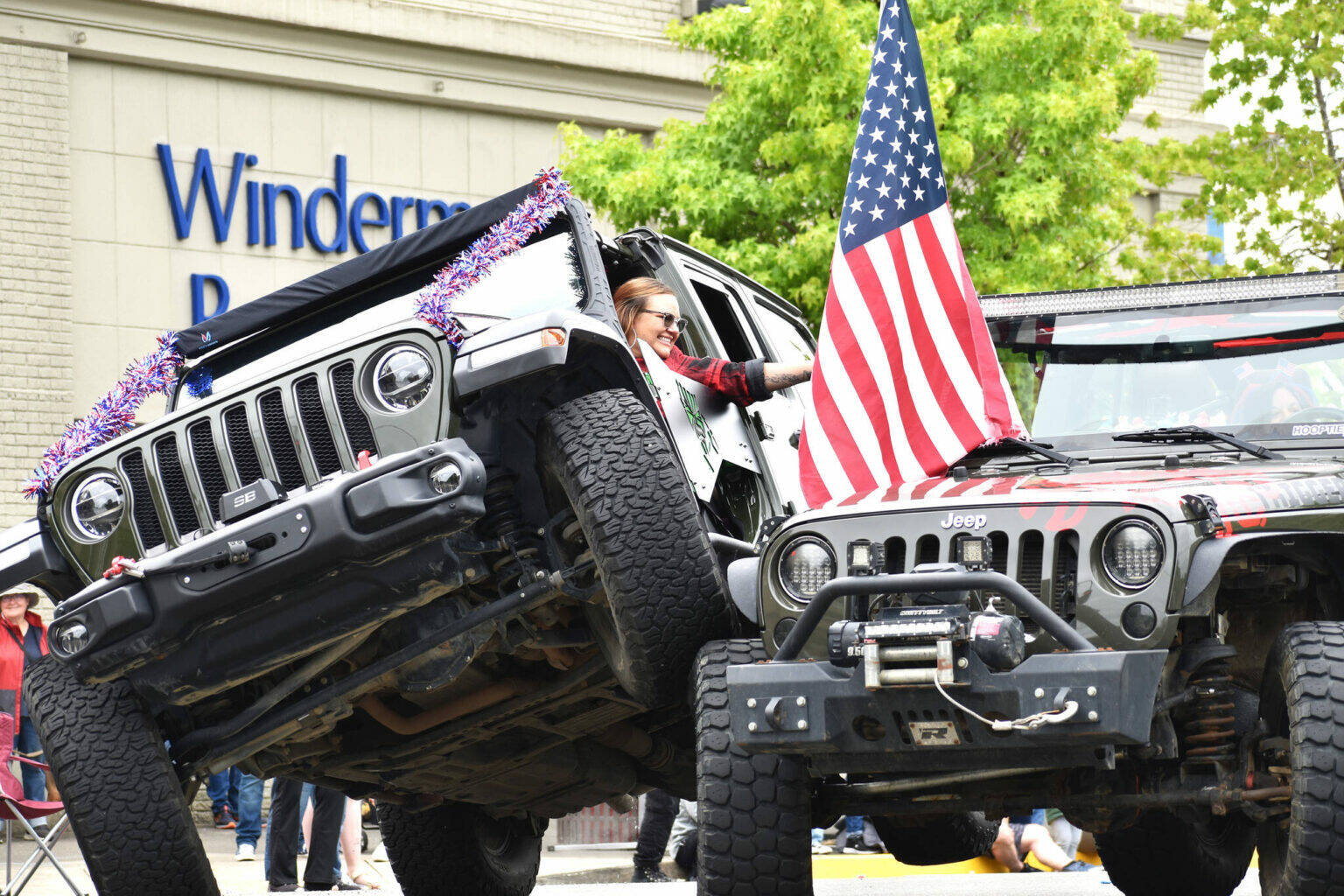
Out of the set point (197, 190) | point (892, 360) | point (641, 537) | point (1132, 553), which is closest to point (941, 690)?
point (1132, 553)

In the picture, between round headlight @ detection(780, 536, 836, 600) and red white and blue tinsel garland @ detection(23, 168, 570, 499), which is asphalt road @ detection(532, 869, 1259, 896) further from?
red white and blue tinsel garland @ detection(23, 168, 570, 499)

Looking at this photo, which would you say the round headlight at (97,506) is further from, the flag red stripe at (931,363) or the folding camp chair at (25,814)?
the folding camp chair at (25,814)

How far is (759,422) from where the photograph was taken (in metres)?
7.26

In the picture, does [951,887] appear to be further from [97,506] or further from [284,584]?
[97,506]

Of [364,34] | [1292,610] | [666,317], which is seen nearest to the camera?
[1292,610]

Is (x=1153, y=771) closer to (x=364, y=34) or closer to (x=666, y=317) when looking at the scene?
(x=666, y=317)

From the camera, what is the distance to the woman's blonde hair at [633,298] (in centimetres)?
689

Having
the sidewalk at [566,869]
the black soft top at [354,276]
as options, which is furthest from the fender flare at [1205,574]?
the sidewalk at [566,869]

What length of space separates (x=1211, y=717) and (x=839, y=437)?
1.98m

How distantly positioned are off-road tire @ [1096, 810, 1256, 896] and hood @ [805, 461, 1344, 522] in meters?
1.52

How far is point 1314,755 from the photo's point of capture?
4.57 meters

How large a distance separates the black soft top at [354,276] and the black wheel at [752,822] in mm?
2197

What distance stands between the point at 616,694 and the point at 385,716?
2.84ft

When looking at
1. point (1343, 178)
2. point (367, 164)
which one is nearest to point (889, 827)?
point (367, 164)
